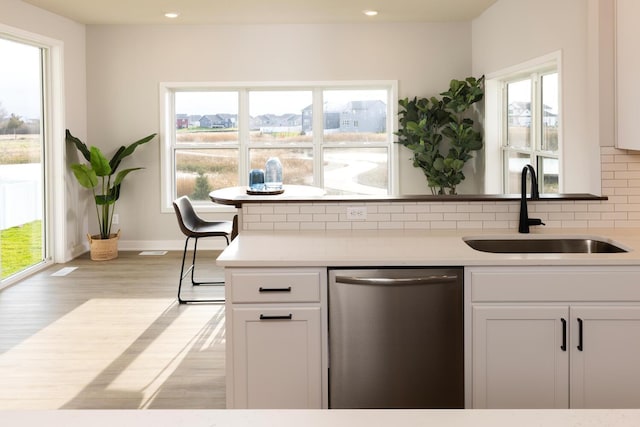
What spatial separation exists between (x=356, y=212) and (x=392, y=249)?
60 cm

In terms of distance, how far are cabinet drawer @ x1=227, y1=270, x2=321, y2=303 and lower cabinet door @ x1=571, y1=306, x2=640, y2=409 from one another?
1.00m

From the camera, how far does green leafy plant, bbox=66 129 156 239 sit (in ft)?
24.6

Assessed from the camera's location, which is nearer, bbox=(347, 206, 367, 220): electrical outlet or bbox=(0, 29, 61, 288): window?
bbox=(347, 206, 367, 220): electrical outlet

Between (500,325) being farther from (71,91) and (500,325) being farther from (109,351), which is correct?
(71,91)

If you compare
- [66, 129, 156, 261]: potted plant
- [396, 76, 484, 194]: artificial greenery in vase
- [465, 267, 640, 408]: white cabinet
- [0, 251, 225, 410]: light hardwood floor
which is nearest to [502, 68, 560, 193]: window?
[396, 76, 484, 194]: artificial greenery in vase

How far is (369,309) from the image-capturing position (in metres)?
2.86

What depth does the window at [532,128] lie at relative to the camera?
18.9 ft

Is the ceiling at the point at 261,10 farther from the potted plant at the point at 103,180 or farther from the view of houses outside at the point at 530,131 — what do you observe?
the potted plant at the point at 103,180

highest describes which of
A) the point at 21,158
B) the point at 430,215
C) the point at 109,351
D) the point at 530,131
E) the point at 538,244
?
the point at 530,131

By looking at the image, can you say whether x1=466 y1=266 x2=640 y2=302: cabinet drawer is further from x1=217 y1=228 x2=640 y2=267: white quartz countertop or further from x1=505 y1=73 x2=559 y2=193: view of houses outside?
x1=505 y1=73 x2=559 y2=193: view of houses outside

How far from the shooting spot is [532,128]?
6199 mm

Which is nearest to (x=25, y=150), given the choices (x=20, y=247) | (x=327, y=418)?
(x=20, y=247)

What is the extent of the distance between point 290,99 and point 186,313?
3557 mm

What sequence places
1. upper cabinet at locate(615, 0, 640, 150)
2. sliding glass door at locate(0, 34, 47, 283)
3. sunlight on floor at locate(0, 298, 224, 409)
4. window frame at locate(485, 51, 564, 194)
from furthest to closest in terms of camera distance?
1. sliding glass door at locate(0, 34, 47, 283)
2. window frame at locate(485, 51, 564, 194)
3. sunlight on floor at locate(0, 298, 224, 409)
4. upper cabinet at locate(615, 0, 640, 150)
